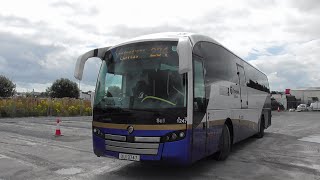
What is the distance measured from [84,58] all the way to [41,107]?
2346cm

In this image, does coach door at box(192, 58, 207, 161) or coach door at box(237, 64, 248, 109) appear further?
coach door at box(237, 64, 248, 109)

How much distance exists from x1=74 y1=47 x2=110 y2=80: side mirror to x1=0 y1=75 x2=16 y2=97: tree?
4915cm

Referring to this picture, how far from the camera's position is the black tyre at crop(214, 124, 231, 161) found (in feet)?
32.9

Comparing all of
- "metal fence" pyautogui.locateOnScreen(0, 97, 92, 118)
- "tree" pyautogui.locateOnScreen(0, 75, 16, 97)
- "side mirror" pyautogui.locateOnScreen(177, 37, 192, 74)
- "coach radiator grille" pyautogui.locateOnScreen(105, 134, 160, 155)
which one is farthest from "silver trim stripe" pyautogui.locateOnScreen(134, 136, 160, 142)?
"tree" pyautogui.locateOnScreen(0, 75, 16, 97)

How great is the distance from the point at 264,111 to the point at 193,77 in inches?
407

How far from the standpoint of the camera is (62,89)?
72.1m

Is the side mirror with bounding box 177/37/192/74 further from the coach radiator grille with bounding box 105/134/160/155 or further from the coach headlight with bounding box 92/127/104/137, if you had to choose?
the coach headlight with bounding box 92/127/104/137

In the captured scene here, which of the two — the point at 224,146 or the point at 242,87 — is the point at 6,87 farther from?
the point at 224,146

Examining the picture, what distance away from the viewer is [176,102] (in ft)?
24.9

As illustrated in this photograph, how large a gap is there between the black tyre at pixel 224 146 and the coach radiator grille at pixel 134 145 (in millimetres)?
2992

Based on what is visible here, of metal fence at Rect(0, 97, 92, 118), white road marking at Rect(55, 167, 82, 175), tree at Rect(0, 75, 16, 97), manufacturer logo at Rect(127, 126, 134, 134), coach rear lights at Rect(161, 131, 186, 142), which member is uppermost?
tree at Rect(0, 75, 16, 97)

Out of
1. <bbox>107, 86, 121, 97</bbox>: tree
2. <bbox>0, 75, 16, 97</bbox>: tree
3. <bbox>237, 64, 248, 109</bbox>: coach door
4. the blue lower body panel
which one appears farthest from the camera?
<bbox>0, 75, 16, 97</bbox>: tree

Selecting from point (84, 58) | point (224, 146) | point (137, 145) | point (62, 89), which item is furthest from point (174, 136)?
point (62, 89)

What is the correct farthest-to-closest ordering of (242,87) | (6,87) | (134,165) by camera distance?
(6,87), (242,87), (134,165)
